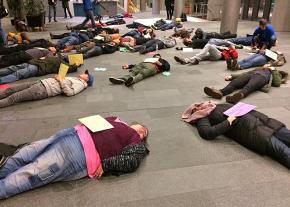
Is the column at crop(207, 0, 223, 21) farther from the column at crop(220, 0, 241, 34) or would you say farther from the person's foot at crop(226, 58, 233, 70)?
the person's foot at crop(226, 58, 233, 70)

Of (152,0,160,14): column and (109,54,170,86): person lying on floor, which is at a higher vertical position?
(152,0,160,14): column

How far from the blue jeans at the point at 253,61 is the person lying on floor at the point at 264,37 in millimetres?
1114

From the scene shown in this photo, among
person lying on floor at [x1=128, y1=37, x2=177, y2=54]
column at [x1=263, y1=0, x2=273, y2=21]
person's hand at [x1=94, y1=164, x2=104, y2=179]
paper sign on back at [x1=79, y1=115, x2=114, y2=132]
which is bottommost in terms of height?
person's hand at [x1=94, y1=164, x2=104, y2=179]

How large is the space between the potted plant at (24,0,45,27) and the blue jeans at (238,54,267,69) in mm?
8646

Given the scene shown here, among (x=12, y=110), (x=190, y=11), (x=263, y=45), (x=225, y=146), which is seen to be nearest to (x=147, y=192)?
(x=225, y=146)

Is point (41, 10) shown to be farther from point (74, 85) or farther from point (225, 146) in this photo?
point (225, 146)

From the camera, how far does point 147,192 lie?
252 centimetres

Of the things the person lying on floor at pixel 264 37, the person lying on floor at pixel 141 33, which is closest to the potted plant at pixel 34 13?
the person lying on floor at pixel 141 33

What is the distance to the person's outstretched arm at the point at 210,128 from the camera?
310 centimetres

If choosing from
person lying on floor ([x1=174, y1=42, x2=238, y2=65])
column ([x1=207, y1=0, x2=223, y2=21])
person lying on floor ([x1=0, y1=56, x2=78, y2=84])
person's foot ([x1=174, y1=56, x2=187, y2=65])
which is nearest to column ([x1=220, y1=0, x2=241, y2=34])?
person lying on floor ([x1=174, y1=42, x2=238, y2=65])

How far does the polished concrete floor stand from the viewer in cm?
244

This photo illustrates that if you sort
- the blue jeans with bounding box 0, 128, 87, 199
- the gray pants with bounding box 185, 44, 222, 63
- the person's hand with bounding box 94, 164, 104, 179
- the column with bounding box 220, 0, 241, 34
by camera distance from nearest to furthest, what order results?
the blue jeans with bounding box 0, 128, 87, 199, the person's hand with bounding box 94, 164, 104, 179, the gray pants with bounding box 185, 44, 222, 63, the column with bounding box 220, 0, 241, 34

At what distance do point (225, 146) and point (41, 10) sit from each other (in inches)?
420

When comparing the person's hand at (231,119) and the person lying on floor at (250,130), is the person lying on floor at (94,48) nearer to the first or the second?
the person lying on floor at (250,130)
